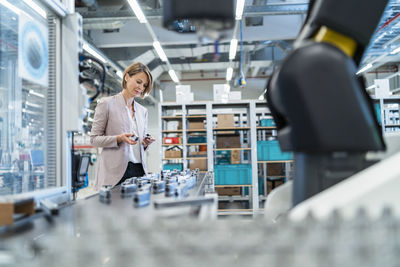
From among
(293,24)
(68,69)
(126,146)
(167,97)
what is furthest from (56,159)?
(167,97)

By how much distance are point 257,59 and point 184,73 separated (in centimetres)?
374

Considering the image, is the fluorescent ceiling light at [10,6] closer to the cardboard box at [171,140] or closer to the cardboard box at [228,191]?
the cardboard box at [171,140]

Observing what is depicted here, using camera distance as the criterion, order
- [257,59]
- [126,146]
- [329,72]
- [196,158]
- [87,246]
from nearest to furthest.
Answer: [87,246]
[329,72]
[126,146]
[196,158]
[257,59]

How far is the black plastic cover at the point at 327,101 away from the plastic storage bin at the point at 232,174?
4750mm

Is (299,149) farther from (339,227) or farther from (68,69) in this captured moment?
(68,69)

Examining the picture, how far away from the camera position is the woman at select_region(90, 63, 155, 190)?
168cm

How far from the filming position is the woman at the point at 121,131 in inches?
66.2

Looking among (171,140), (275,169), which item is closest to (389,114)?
(275,169)

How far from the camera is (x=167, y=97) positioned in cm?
1155

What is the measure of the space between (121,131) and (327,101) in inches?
56.4

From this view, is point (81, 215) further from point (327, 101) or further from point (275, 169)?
point (275, 169)

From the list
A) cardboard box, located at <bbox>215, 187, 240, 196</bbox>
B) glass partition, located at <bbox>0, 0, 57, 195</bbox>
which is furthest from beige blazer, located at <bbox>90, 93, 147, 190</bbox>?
cardboard box, located at <bbox>215, 187, 240, 196</bbox>

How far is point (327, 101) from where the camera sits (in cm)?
52

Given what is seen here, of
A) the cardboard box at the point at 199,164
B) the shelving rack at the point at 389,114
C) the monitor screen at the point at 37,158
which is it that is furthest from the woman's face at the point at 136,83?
the shelving rack at the point at 389,114
